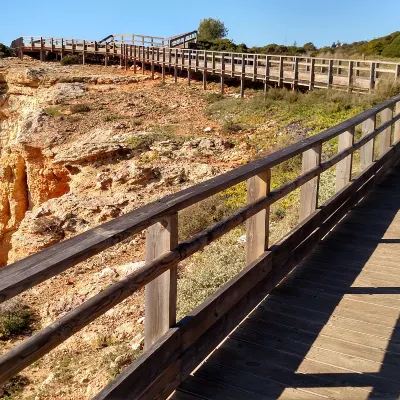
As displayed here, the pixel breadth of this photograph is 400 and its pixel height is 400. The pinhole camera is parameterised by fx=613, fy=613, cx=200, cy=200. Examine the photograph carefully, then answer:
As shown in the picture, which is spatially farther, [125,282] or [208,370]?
[208,370]

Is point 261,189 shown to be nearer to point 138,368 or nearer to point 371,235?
point 138,368

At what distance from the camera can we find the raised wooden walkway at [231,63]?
898 inches

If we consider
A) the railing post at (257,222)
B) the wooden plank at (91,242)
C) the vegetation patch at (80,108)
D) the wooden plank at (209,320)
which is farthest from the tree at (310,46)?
the wooden plank at (91,242)

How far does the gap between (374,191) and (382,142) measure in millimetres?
1324

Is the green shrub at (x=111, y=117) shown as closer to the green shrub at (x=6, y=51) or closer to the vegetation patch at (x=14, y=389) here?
the vegetation patch at (x=14, y=389)

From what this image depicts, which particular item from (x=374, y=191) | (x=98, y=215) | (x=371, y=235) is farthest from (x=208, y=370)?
(x=98, y=215)

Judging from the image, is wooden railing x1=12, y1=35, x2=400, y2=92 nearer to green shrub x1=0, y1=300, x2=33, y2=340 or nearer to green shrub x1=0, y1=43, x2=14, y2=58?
green shrub x1=0, y1=43, x2=14, y2=58

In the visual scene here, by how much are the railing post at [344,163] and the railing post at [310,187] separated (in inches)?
44.4

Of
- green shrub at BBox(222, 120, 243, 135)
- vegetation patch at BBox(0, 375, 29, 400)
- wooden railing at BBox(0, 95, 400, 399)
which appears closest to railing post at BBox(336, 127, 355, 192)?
wooden railing at BBox(0, 95, 400, 399)

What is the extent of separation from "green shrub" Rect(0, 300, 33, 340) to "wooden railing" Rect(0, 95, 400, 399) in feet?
20.5

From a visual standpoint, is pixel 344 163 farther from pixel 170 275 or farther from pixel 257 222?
pixel 170 275

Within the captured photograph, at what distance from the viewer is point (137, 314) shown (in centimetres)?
963

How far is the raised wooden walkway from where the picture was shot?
74.8 feet

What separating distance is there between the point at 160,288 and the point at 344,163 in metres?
4.39
